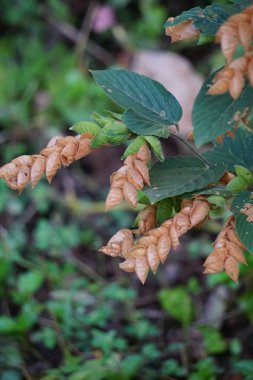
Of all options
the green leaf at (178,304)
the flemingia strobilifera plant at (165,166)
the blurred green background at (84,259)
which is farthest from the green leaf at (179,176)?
the green leaf at (178,304)

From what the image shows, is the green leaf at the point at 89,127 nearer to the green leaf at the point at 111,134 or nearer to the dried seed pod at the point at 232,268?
the green leaf at the point at 111,134

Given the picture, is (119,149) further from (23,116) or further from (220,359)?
(220,359)

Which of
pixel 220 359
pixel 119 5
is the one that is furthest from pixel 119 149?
pixel 220 359

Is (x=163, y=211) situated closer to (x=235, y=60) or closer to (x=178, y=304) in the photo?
(x=235, y=60)

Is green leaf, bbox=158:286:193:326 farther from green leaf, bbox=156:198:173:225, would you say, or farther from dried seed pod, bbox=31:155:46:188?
dried seed pod, bbox=31:155:46:188

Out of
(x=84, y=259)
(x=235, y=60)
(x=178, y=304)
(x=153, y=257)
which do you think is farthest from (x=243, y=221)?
(x=84, y=259)
